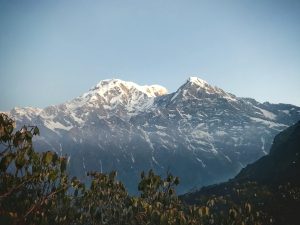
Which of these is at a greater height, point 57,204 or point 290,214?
point 57,204

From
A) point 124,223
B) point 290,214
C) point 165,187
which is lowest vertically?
point 290,214

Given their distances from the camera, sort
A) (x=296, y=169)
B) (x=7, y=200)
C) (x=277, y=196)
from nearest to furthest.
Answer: (x=7, y=200) < (x=277, y=196) < (x=296, y=169)

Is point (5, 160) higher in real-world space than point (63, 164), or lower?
lower

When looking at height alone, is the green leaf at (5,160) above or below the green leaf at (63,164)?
below

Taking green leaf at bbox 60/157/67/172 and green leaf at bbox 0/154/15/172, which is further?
green leaf at bbox 60/157/67/172

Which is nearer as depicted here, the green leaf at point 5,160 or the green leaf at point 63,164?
the green leaf at point 5,160

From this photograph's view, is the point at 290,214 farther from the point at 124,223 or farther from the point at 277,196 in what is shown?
the point at 124,223

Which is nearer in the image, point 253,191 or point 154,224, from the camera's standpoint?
point 154,224

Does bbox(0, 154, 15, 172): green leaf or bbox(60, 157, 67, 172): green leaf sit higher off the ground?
bbox(60, 157, 67, 172): green leaf

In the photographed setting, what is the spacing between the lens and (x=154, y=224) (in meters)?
49.9

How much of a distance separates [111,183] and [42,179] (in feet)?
88.2

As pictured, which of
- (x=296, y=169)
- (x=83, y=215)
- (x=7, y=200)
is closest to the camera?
(x=7, y=200)

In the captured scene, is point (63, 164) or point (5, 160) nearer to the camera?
point (5, 160)

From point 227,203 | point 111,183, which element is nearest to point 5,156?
point 111,183
